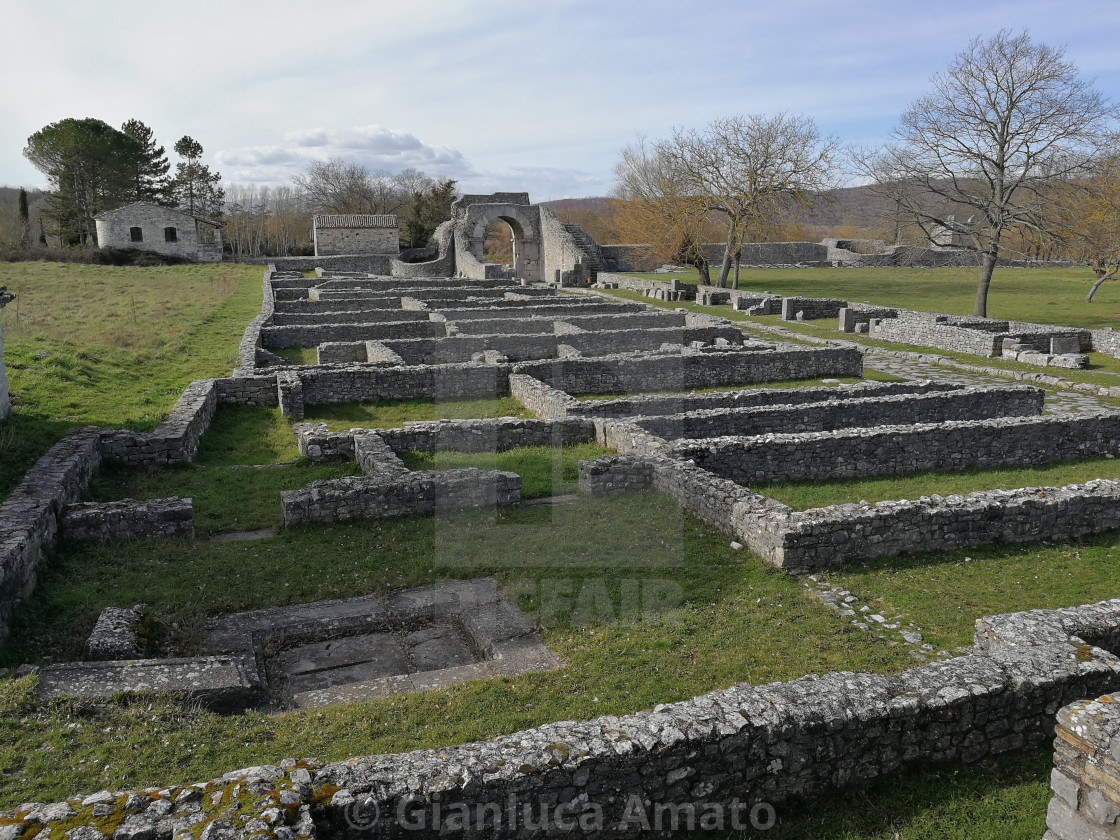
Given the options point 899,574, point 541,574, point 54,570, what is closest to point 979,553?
point 899,574

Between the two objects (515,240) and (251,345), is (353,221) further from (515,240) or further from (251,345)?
(251,345)

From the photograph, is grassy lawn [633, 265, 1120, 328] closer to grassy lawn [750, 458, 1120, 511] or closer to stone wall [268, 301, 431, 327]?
grassy lawn [750, 458, 1120, 511]

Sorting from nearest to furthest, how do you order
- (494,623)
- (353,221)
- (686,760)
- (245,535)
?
(686,760), (494,623), (245,535), (353,221)

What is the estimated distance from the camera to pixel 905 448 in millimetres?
10203

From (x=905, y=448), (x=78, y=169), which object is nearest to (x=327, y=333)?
(x=905, y=448)

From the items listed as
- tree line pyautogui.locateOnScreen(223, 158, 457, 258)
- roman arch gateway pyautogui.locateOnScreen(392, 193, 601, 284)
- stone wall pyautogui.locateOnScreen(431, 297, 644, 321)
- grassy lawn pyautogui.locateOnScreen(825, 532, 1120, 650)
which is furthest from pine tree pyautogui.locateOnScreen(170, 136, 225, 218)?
grassy lawn pyautogui.locateOnScreen(825, 532, 1120, 650)

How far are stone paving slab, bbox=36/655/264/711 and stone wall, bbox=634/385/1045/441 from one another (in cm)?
691

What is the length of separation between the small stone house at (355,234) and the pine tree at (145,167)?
1716cm

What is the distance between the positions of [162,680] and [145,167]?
63.8m

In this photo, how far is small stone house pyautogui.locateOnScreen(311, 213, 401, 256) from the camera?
49.8 meters

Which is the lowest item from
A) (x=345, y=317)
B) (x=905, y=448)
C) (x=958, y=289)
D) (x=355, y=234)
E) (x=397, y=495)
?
(x=397, y=495)

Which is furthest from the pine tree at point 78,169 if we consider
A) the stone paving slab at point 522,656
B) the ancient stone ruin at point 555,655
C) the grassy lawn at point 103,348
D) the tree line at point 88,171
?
the stone paving slab at point 522,656

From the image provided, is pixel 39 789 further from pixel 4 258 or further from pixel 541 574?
pixel 4 258

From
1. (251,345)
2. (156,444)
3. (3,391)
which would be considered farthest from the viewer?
(251,345)
